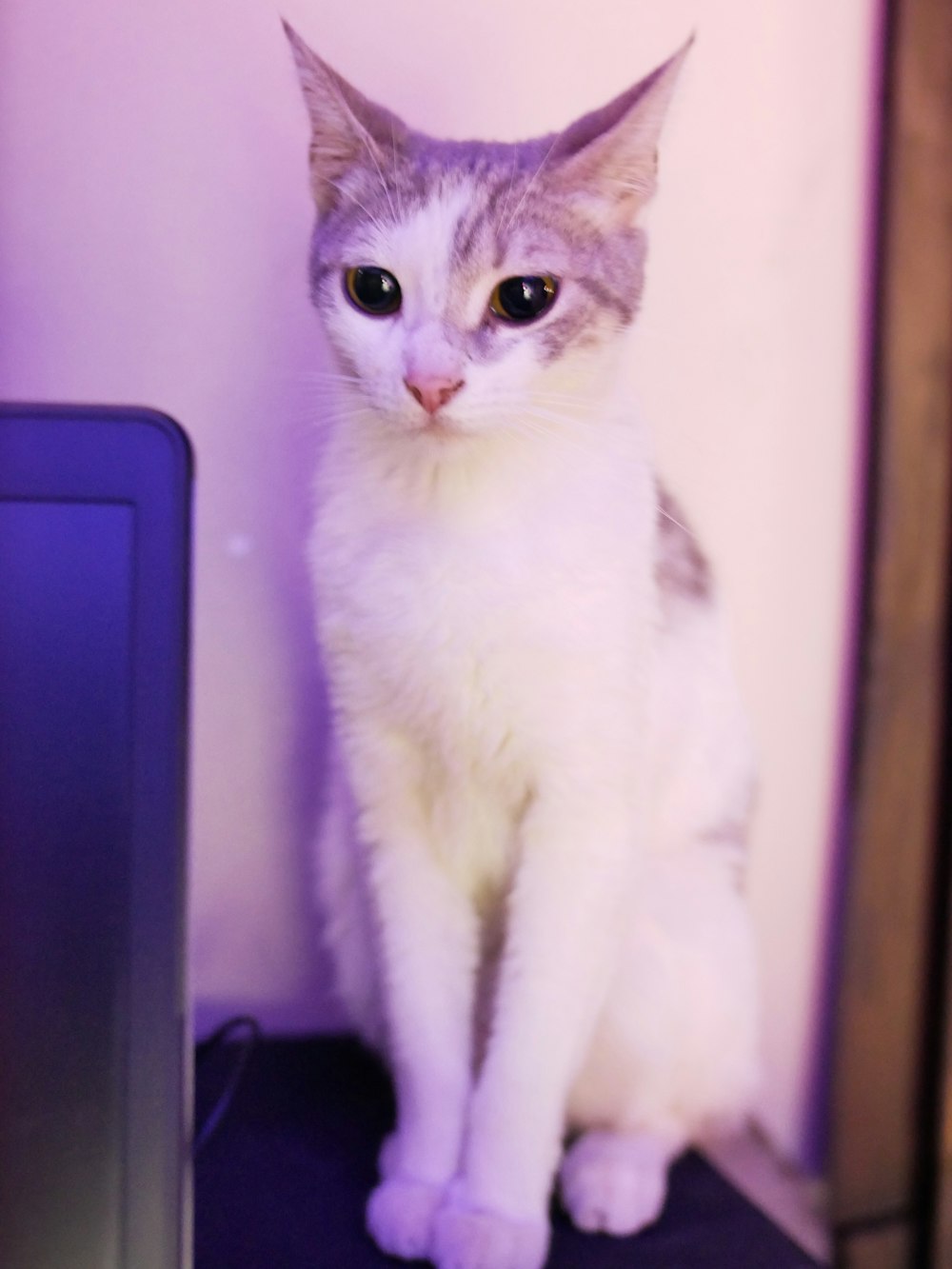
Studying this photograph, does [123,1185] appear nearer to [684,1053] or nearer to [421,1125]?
[421,1125]

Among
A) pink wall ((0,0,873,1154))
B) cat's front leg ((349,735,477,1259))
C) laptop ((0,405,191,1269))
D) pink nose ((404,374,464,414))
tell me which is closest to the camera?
laptop ((0,405,191,1269))

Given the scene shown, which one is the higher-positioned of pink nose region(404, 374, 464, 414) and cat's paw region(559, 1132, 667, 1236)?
pink nose region(404, 374, 464, 414)

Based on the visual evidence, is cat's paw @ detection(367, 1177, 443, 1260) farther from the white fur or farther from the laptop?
the laptop

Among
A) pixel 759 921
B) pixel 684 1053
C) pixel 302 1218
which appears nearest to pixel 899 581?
pixel 759 921

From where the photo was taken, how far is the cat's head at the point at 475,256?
0.70 metres

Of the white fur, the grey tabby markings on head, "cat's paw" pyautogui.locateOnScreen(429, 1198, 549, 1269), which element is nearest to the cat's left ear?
the grey tabby markings on head

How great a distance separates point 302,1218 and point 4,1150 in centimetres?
29

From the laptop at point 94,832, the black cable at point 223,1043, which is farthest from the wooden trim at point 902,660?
the laptop at point 94,832

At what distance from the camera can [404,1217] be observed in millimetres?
726

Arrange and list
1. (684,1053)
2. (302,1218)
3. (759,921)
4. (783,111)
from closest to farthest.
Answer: (302,1218) → (684,1053) → (783,111) → (759,921)

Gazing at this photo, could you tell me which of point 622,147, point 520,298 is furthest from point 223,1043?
point 622,147

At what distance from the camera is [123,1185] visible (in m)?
0.56

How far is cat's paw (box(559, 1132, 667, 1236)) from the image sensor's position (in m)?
0.77

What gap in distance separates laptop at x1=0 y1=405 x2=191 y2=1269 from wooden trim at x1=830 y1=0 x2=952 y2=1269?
75cm
